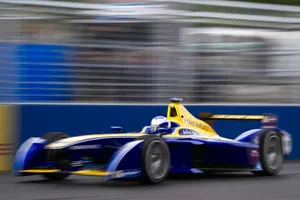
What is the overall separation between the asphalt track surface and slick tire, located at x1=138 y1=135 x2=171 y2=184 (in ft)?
0.38

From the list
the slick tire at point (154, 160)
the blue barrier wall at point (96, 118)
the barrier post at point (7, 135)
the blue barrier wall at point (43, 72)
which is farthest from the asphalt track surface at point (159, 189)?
the blue barrier wall at point (43, 72)

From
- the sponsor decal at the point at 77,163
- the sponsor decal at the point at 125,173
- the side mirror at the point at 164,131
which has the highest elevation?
the side mirror at the point at 164,131

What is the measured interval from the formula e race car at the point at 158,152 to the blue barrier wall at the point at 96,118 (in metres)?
1.74

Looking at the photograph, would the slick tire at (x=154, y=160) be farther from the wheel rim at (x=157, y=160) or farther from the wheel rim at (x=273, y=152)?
the wheel rim at (x=273, y=152)

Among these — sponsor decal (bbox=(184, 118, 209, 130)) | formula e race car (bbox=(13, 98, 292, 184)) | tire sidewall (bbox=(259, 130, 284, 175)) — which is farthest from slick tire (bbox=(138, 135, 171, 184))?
tire sidewall (bbox=(259, 130, 284, 175))

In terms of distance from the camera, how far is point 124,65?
12461 millimetres

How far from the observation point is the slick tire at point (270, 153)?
1076cm

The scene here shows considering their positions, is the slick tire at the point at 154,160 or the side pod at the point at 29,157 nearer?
the slick tire at the point at 154,160

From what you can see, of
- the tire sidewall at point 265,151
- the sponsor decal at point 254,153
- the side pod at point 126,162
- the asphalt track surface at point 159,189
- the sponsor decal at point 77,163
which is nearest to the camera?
the asphalt track surface at point 159,189

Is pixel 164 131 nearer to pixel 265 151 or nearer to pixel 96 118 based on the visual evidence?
pixel 265 151

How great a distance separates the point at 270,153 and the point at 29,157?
3.65 metres

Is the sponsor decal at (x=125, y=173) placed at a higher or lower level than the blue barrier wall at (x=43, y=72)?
lower

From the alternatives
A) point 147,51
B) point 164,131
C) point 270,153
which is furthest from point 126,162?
point 147,51

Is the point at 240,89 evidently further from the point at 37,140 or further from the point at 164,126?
the point at 37,140
